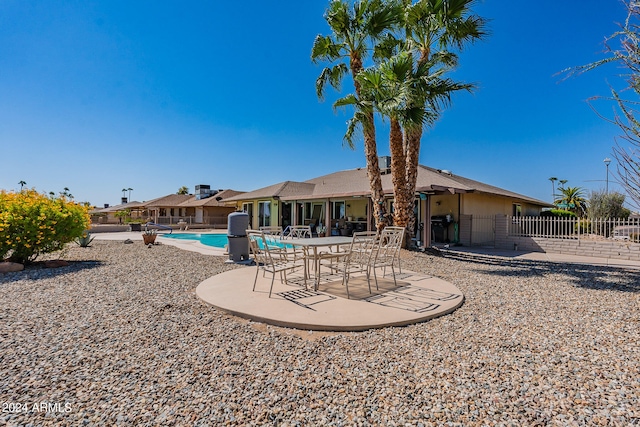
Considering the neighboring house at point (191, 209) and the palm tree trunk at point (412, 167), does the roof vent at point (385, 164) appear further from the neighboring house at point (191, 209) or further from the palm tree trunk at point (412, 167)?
the neighboring house at point (191, 209)

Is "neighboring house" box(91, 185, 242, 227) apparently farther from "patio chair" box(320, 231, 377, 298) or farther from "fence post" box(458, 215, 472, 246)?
"patio chair" box(320, 231, 377, 298)

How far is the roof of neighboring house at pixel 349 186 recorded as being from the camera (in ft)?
56.4

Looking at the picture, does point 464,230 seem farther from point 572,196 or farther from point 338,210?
point 572,196

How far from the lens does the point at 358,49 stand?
38.7 feet

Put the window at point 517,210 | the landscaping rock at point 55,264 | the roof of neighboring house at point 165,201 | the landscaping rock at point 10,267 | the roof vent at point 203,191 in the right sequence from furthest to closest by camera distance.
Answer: the roof of neighboring house at point 165,201 < the roof vent at point 203,191 < the window at point 517,210 < the landscaping rock at point 55,264 < the landscaping rock at point 10,267

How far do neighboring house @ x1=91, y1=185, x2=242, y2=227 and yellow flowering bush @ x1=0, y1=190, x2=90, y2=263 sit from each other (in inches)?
968

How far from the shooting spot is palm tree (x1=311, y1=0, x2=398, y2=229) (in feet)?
36.2

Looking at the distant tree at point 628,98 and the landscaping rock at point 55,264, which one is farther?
the landscaping rock at point 55,264

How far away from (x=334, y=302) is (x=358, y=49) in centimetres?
1051

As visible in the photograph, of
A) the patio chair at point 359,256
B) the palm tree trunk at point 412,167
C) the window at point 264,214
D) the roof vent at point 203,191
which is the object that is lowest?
the patio chair at point 359,256

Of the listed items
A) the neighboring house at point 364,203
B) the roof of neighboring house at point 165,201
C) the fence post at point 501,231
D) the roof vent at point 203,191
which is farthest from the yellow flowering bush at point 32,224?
the roof of neighboring house at point 165,201

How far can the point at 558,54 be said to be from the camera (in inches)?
452

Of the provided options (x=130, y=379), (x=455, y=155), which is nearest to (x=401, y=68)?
(x=130, y=379)

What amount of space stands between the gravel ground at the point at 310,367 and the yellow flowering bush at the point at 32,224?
371 centimetres
